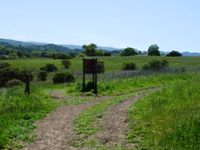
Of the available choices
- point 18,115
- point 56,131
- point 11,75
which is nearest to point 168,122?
point 56,131

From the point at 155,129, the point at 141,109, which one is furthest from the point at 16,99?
the point at 155,129

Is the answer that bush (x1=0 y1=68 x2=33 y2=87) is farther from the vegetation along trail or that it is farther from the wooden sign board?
the vegetation along trail

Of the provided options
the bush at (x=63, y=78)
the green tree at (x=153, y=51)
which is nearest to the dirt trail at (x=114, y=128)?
the bush at (x=63, y=78)

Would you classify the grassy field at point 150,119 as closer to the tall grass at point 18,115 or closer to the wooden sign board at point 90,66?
the tall grass at point 18,115

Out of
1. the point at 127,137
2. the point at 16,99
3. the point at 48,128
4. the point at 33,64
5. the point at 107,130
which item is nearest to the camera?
the point at 127,137

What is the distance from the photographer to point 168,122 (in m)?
10.2

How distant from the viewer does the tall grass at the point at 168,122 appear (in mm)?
8523

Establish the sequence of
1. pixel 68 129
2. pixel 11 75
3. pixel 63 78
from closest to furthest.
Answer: pixel 68 129
pixel 63 78
pixel 11 75

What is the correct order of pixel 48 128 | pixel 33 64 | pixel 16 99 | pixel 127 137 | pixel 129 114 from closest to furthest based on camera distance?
1. pixel 127 137
2. pixel 48 128
3. pixel 129 114
4. pixel 16 99
5. pixel 33 64

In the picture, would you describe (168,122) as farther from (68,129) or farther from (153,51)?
(153,51)

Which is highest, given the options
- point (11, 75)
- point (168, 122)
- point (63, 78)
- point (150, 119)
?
point (168, 122)

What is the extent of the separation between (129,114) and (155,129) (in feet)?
10.1

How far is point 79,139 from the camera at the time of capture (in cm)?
1016

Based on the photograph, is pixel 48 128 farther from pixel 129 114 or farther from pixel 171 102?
pixel 171 102
